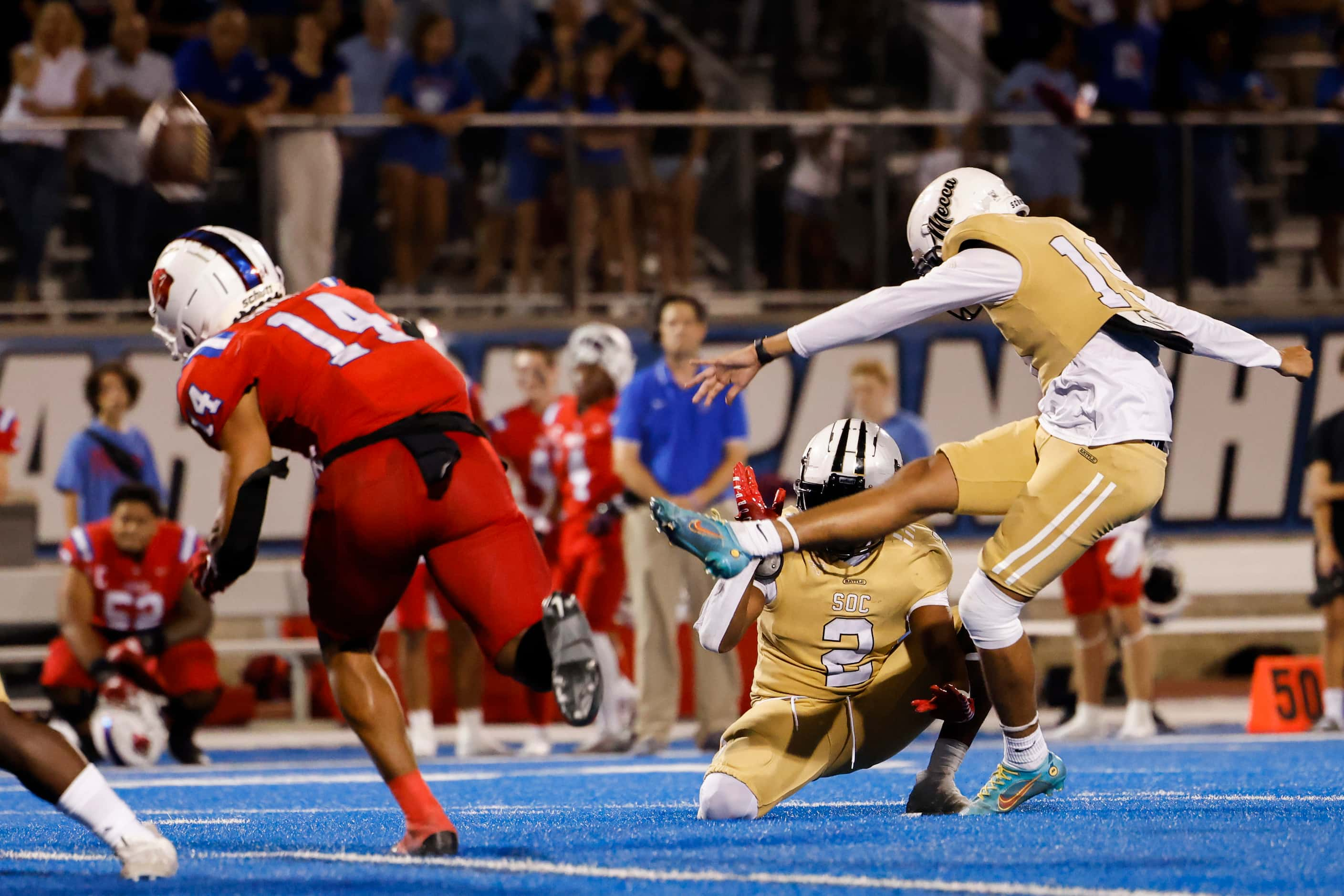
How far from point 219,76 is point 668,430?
15.0 ft

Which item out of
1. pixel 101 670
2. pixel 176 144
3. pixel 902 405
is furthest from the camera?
pixel 902 405

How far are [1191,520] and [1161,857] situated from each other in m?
10.1

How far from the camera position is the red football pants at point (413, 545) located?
486cm

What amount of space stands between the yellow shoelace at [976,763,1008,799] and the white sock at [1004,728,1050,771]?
31 millimetres

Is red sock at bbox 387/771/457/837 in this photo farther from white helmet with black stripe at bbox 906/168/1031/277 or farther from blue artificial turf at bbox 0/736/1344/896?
white helmet with black stripe at bbox 906/168/1031/277

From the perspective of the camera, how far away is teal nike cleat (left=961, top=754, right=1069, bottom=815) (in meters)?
5.91

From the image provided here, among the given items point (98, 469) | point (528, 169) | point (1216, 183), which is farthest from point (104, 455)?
point (1216, 183)

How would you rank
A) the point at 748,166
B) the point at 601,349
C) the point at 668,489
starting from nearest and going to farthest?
the point at 668,489 < the point at 601,349 < the point at 748,166

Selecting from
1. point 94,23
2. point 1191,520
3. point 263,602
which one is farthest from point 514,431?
point 1191,520

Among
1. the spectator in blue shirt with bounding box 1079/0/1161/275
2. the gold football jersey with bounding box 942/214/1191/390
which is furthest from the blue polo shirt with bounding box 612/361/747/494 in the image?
the spectator in blue shirt with bounding box 1079/0/1161/275

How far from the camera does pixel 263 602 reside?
12359 millimetres

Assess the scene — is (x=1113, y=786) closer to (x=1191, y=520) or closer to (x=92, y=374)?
(x=92, y=374)

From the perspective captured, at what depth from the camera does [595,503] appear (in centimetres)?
1052

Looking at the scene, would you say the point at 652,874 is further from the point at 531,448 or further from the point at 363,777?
the point at 531,448
